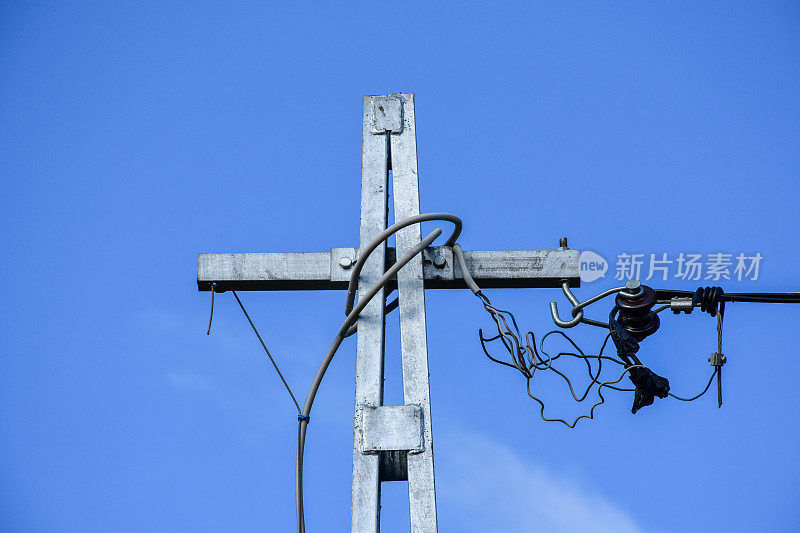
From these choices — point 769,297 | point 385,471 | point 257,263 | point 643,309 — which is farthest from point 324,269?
point 769,297

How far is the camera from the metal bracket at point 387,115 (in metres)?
4.64

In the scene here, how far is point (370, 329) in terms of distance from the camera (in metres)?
4.18

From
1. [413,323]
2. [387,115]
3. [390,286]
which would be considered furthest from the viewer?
[387,115]

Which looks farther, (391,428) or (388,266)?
(388,266)

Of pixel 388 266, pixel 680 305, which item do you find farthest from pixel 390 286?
pixel 680 305

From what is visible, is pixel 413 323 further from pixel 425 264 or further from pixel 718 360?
pixel 718 360

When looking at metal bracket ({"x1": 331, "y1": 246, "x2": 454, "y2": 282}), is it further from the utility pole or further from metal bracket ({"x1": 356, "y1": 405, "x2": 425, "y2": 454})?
metal bracket ({"x1": 356, "y1": 405, "x2": 425, "y2": 454})

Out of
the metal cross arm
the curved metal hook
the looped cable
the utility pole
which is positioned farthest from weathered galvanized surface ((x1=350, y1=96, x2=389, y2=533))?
the looped cable

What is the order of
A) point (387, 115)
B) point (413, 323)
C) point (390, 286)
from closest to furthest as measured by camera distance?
point (413, 323)
point (390, 286)
point (387, 115)

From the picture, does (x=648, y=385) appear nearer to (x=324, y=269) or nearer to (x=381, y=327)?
(x=381, y=327)

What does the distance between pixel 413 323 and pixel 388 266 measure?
374 millimetres

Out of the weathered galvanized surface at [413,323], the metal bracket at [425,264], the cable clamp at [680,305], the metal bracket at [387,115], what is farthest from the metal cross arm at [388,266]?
the metal bracket at [387,115]

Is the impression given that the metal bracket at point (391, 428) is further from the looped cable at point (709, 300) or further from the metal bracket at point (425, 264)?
the looped cable at point (709, 300)

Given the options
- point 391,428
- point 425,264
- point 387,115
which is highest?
point 387,115
